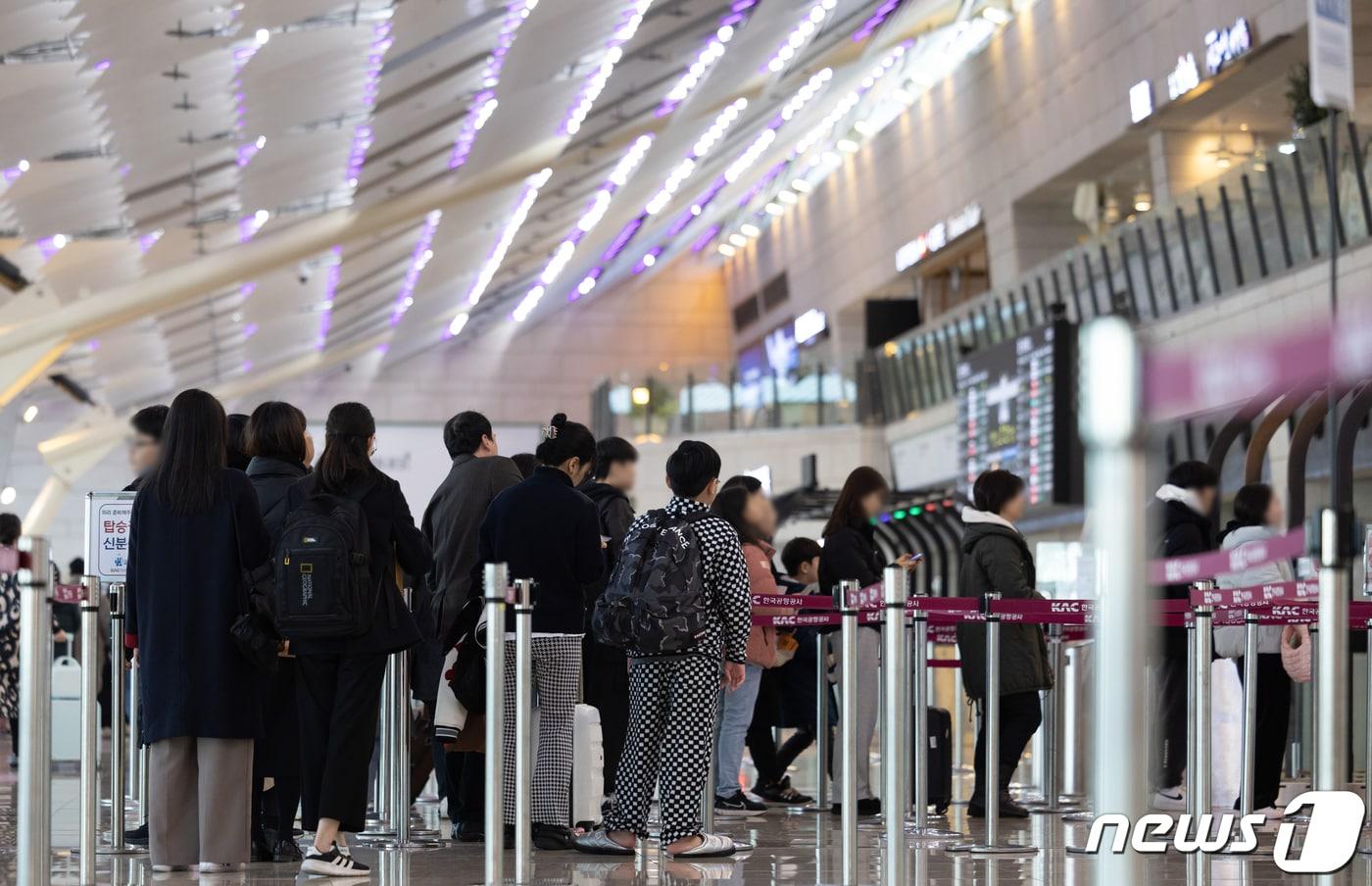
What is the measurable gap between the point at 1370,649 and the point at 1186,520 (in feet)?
4.50

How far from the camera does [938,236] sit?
101ft

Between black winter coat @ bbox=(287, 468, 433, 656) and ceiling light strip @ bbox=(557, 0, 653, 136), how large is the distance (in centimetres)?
1243

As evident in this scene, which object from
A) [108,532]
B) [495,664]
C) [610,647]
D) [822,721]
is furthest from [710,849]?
[108,532]

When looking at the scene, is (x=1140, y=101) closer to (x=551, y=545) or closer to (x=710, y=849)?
(x=551, y=545)

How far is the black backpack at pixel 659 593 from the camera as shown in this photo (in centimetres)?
662

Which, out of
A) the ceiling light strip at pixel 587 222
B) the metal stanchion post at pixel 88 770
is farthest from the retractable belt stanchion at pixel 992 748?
the ceiling light strip at pixel 587 222

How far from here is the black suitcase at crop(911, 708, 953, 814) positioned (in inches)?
346

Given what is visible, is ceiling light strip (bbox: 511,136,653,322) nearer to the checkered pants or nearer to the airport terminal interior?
the airport terminal interior

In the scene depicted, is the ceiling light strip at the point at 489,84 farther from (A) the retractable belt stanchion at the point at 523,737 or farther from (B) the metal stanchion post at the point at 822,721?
(A) the retractable belt stanchion at the point at 523,737

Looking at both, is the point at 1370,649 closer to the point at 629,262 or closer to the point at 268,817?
the point at 268,817

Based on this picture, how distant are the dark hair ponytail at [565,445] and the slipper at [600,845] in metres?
1.32

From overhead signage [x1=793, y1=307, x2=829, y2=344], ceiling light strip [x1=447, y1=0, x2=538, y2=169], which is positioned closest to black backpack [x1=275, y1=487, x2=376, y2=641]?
ceiling light strip [x1=447, y1=0, x2=538, y2=169]

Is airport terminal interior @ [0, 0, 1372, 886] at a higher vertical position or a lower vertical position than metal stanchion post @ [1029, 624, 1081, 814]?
higher

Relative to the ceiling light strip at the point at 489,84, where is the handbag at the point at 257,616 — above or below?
below
